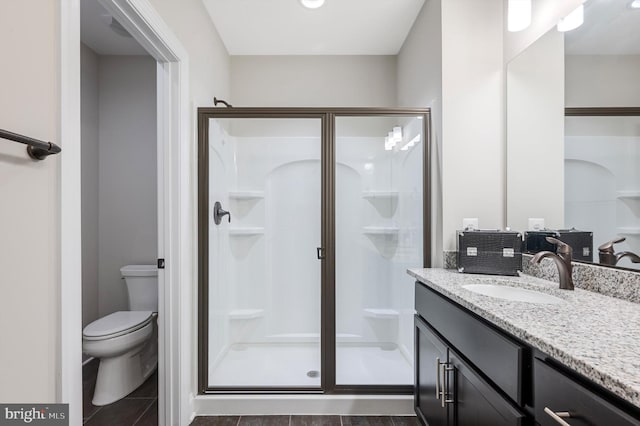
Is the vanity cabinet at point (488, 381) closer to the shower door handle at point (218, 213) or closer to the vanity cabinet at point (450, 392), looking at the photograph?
the vanity cabinet at point (450, 392)

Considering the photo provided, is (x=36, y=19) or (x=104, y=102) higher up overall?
(x=104, y=102)

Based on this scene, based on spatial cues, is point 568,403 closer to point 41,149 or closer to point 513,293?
point 513,293

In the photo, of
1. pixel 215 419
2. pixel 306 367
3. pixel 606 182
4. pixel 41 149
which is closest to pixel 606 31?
pixel 606 182

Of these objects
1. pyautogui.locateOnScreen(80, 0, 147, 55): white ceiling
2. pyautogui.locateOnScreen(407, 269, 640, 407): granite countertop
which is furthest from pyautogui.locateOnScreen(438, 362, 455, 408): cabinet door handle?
pyautogui.locateOnScreen(80, 0, 147, 55): white ceiling

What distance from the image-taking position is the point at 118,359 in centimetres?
212

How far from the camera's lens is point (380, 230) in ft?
7.05

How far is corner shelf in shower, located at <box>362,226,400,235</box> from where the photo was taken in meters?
2.12

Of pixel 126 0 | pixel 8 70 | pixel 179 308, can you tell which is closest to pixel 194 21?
pixel 126 0

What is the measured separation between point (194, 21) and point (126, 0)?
85 cm

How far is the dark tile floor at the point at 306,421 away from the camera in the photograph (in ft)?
6.11

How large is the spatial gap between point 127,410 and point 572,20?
3286mm

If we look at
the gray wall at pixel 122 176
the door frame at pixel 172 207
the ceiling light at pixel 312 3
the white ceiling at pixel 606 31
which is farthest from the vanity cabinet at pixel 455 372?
the gray wall at pixel 122 176

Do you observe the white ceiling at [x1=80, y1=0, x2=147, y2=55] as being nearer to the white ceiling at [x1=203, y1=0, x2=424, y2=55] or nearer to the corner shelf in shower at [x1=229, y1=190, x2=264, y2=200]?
the white ceiling at [x1=203, y1=0, x2=424, y2=55]

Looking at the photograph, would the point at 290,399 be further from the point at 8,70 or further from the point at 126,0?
the point at 126,0
